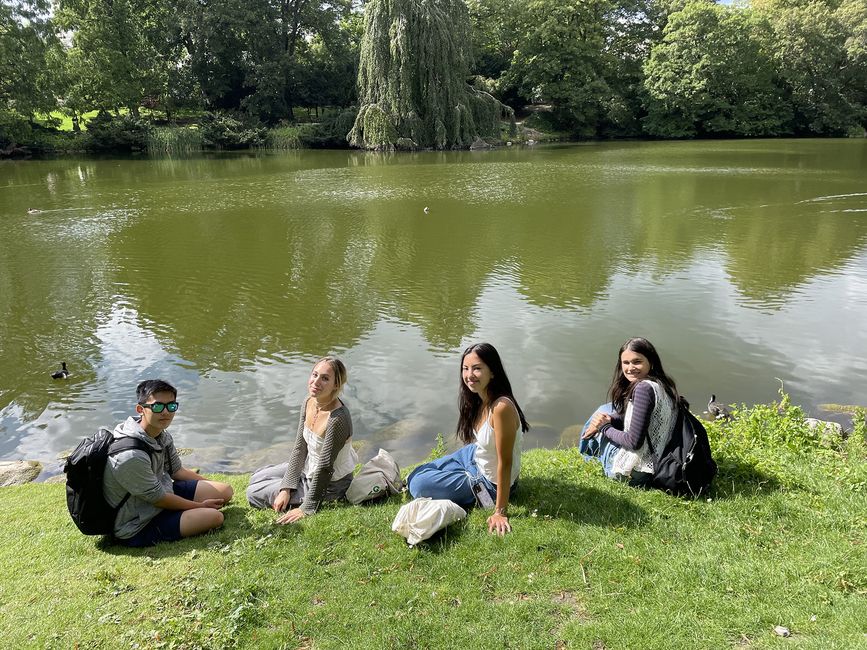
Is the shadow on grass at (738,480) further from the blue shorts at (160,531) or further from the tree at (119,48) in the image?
the tree at (119,48)

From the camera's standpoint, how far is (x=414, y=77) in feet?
115

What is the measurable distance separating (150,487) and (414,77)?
114 feet

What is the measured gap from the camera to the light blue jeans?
13.2 feet

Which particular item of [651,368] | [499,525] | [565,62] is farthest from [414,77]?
[499,525]

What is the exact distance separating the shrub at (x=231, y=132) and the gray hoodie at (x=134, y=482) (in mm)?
42575

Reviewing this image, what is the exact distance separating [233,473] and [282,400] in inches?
61.2

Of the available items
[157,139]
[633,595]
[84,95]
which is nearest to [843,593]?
[633,595]

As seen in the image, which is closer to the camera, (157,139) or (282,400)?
(282,400)

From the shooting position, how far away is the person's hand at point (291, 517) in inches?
156

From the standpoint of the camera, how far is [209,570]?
3.45m

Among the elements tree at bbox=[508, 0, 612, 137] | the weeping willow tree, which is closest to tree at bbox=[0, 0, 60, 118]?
the weeping willow tree

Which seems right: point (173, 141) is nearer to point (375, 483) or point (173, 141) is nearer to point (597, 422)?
point (375, 483)

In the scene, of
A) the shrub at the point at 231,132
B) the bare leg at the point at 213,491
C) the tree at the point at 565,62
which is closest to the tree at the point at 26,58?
the shrub at the point at 231,132

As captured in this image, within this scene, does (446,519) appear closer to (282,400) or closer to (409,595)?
(409,595)
